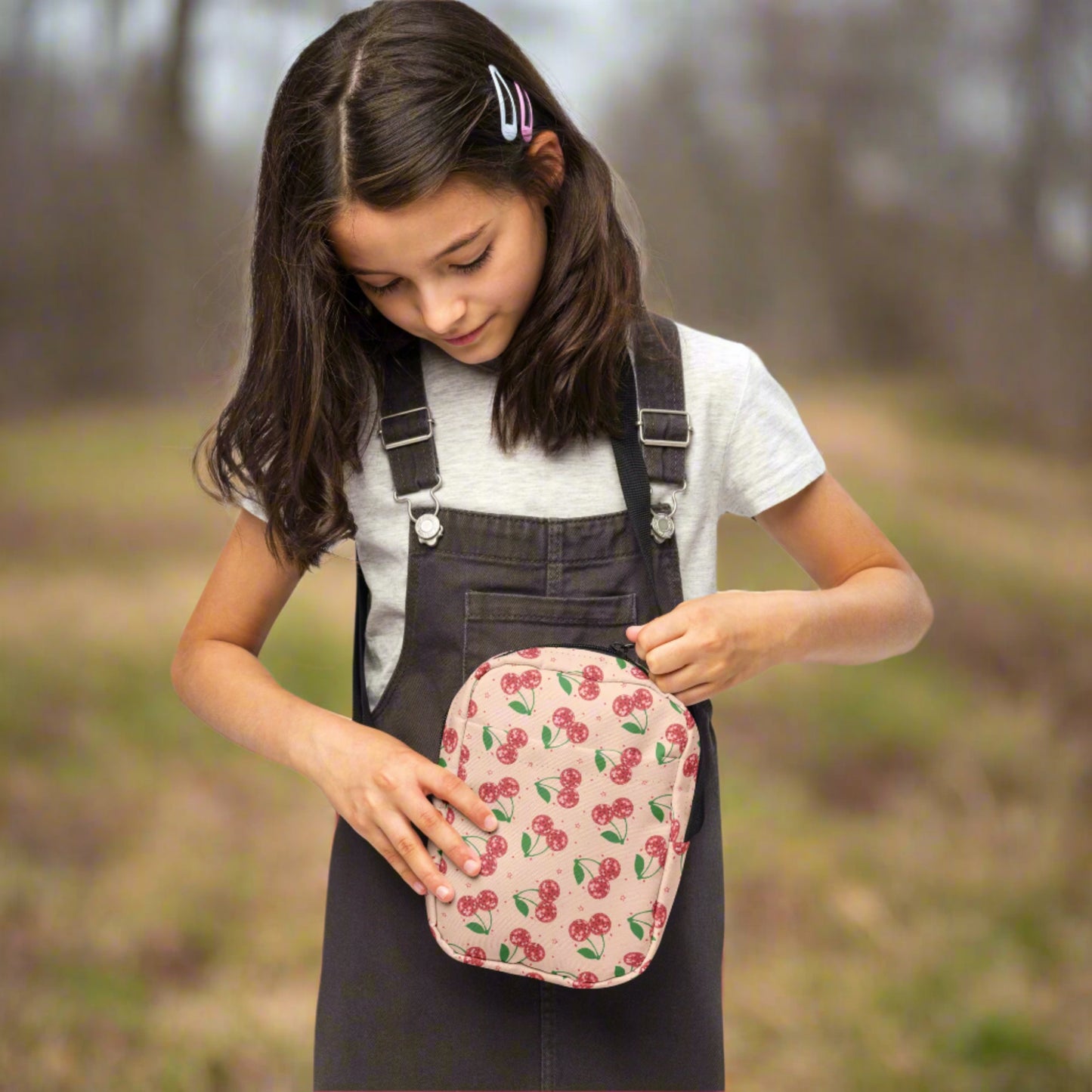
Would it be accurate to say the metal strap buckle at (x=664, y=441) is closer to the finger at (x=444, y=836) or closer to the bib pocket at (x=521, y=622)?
the bib pocket at (x=521, y=622)

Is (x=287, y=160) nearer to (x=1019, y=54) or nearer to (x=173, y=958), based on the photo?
(x=173, y=958)

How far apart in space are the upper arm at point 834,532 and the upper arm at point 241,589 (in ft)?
1.15

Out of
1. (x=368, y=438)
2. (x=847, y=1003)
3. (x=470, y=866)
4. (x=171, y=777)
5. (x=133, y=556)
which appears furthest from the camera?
(x=133, y=556)

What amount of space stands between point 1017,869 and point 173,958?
1.44 meters

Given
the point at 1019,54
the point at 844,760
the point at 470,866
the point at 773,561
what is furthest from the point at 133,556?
the point at 1019,54

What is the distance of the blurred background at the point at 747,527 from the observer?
77.2 inches

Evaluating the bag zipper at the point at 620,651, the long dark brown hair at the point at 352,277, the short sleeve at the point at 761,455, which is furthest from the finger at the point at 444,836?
the short sleeve at the point at 761,455

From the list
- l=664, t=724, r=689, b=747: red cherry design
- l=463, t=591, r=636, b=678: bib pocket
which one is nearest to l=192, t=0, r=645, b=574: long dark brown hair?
l=463, t=591, r=636, b=678: bib pocket

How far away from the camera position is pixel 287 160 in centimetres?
81

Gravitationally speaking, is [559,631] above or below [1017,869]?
above

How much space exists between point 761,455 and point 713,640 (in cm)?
16

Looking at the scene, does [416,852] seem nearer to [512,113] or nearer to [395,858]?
[395,858]

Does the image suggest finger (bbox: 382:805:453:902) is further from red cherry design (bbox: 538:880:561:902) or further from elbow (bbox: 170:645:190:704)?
elbow (bbox: 170:645:190:704)

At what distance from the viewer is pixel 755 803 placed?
2273 mm
